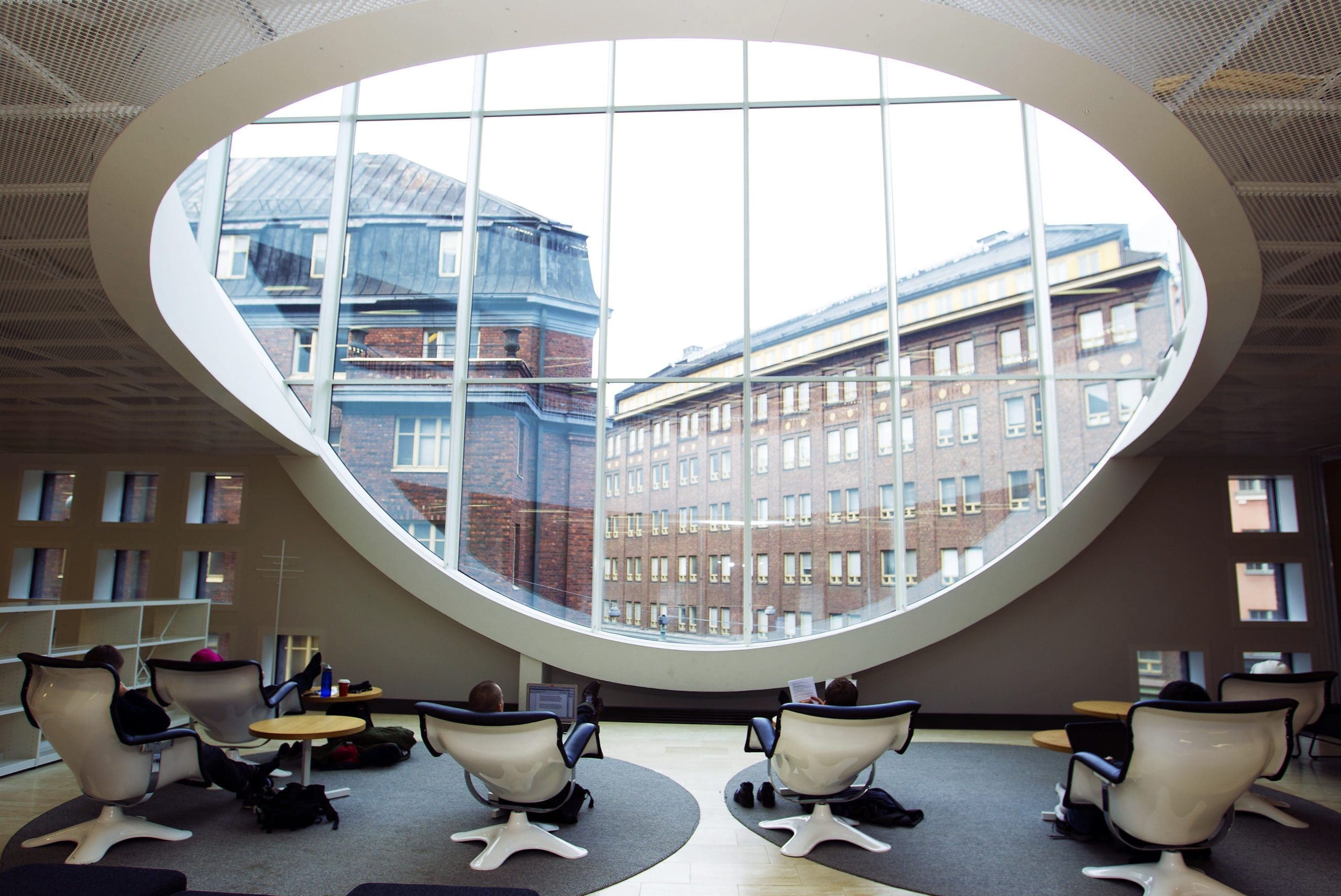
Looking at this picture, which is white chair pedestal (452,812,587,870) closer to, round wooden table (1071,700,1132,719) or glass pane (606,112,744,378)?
round wooden table (1071,700,1132,719)

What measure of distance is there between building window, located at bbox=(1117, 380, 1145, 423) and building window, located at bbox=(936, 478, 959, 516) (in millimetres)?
1805

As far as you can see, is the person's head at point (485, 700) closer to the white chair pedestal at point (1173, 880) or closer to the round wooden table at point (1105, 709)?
the white chair pedestal at point (1173, 880)

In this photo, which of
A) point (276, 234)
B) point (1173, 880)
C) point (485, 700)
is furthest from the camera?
point (276, 234)

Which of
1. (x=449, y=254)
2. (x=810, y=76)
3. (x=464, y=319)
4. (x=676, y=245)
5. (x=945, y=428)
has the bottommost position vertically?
(x=945, y=428)

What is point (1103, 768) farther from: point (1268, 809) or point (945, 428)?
point (945, 428)

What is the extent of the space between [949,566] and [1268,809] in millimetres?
3386

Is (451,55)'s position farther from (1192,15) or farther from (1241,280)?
(1241,280)

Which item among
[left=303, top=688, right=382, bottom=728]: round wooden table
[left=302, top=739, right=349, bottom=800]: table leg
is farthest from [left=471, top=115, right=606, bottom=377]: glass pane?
[left=302, top=739, right=349, bottom=800]: table leg

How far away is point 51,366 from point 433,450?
11.1 feet

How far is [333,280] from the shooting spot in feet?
28.2

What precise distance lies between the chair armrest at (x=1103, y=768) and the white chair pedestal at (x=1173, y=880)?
434 millimetres

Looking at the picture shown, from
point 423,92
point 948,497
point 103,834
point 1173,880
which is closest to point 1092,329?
point 948,497

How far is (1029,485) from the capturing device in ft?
26.7

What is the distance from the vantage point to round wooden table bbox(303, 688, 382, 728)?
20.5ft
